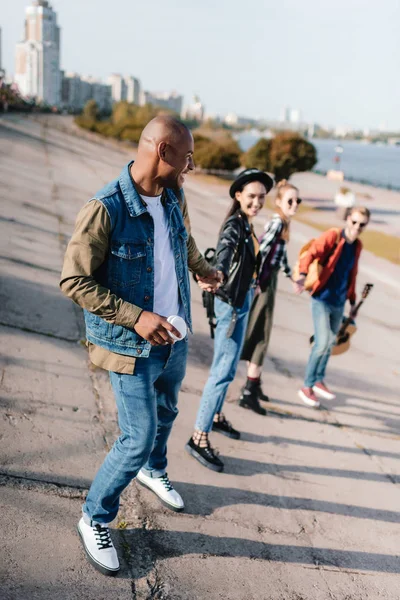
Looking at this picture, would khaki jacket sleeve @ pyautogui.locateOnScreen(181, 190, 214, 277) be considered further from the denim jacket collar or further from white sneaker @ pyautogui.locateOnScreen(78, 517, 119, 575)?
white sneaker @ pyautogui.locateOnScreen(78, 517, 119, 575)

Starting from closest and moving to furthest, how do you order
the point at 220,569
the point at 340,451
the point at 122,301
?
the point at 122,301 → the point at 220,569 → the point at 340,451

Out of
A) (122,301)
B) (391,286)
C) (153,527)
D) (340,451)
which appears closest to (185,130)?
(122,301)

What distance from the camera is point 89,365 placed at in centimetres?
407

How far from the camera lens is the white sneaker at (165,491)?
2713 mm

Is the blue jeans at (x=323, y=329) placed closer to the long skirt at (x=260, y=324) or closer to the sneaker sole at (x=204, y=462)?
the long skirt at (x=260, y=324)

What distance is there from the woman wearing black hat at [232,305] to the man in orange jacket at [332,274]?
38.8 inches

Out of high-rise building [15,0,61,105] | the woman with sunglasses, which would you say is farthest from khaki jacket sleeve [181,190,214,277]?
high-rise building [15,0,61,105]

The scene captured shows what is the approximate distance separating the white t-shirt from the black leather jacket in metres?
0.83

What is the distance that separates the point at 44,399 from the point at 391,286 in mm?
7869

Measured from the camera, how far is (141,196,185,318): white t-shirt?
213cm

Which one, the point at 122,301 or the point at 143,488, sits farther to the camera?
the point at 143,488

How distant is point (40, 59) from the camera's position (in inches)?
5974

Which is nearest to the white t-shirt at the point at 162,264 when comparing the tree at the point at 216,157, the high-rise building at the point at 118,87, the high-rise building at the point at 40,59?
the tree at the point at 216,157

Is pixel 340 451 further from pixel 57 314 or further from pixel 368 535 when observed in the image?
pixel 57 314
